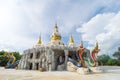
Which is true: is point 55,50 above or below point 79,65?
above

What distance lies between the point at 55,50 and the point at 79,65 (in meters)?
4.61

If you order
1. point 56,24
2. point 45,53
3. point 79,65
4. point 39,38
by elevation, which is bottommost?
point 79,65

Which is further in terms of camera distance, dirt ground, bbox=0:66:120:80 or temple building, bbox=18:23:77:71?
temple building, bbox=18:23:77:71

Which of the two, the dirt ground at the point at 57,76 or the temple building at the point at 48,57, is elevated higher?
the temple building at the point at 48,57

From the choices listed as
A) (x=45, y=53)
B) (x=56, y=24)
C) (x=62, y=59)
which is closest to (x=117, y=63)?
(x=56, y=24)

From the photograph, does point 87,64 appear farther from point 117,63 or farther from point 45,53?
point 117,63

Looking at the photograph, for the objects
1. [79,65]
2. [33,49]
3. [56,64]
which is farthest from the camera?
[33,49]

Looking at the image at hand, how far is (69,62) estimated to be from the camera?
18.2m

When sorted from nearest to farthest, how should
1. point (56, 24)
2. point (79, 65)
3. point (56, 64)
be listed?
1. point (79, 65)
2. point (56, 64)
3. point (56, 24)

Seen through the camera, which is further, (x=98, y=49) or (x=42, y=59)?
(x=42, y=59)

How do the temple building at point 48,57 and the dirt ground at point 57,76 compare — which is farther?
the temple building at point 48,57

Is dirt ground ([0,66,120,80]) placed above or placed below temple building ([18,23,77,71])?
below

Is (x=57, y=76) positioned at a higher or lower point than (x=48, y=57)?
lower

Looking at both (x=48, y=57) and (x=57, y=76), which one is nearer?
(x=57, y=76)
